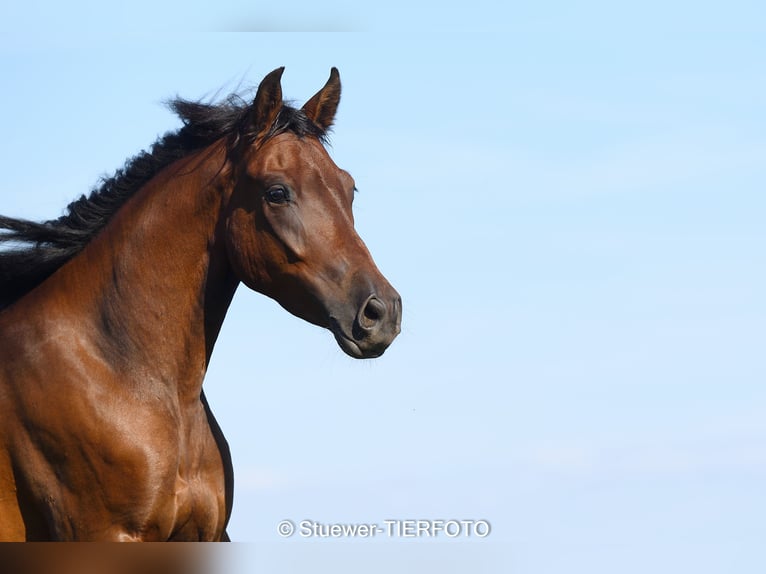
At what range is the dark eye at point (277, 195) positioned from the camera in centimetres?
665

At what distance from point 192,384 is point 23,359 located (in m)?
0.94

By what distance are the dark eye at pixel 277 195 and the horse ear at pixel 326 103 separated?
809 mm

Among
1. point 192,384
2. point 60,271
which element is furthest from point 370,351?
point 60,271

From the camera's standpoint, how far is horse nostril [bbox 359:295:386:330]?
6352 millimetres

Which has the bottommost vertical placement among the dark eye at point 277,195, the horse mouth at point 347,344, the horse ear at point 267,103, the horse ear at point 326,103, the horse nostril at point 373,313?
the horse mouth at point 347,344

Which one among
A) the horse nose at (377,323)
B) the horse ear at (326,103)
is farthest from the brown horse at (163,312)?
the horse ear at (326,103)

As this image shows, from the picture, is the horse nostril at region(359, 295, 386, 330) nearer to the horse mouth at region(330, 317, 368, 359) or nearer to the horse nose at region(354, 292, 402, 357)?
the horse nose at region(354, 292, 402, 357)

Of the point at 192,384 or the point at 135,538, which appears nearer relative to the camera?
the point at 135,538

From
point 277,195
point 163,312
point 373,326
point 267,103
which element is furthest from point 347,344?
point 267,103

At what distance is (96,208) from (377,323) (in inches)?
80.6

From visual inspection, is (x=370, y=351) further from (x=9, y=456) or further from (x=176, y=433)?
(x=9, y=456)

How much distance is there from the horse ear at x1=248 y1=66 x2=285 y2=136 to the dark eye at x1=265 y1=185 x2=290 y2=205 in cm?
43

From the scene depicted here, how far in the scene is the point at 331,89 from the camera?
7.45 meters

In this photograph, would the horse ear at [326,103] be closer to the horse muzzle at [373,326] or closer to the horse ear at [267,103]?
the horse ear at [267,103]
